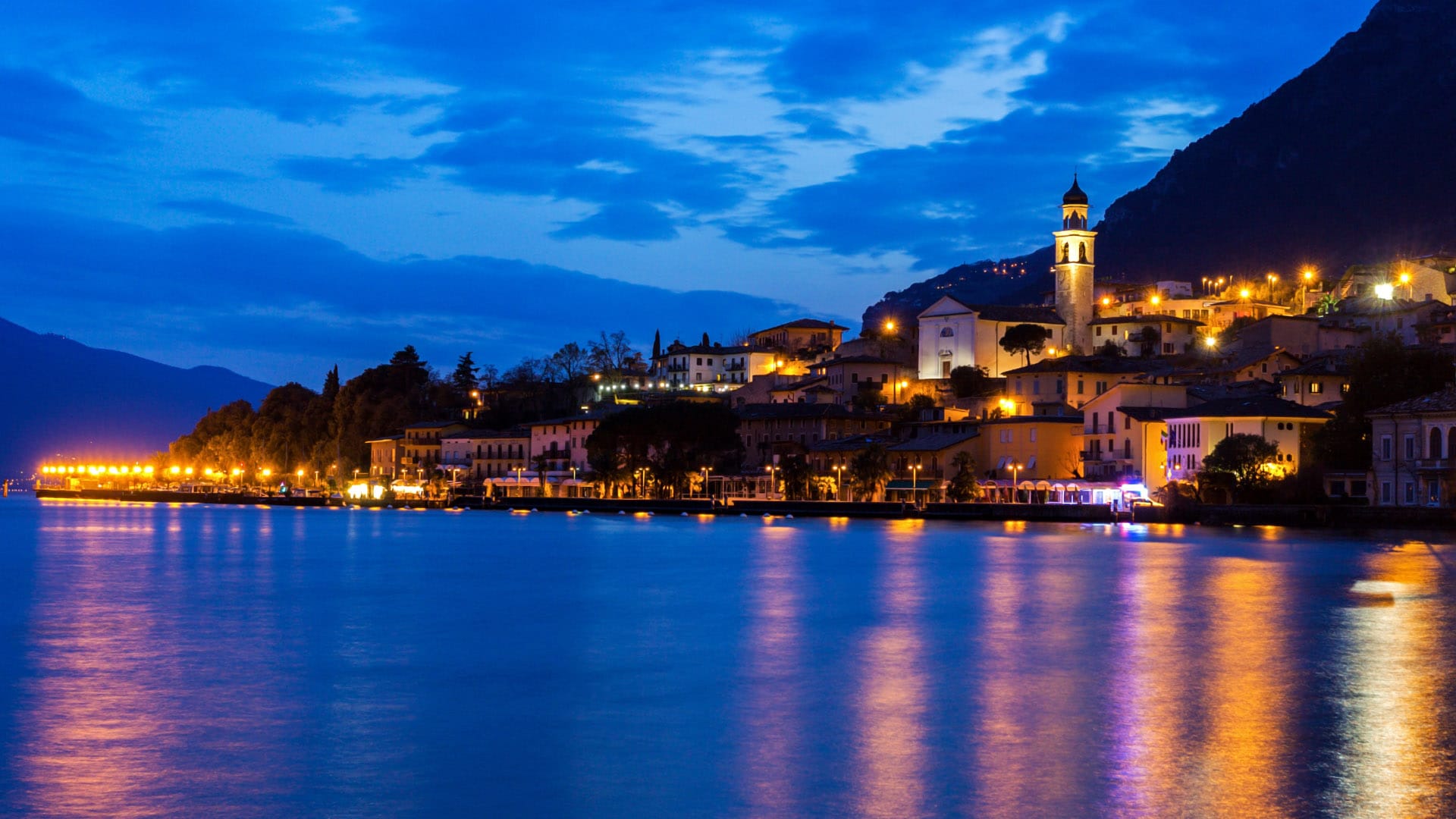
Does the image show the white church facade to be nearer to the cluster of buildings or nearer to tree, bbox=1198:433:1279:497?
the cluster of buildings

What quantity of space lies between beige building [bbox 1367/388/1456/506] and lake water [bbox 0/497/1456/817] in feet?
61.0

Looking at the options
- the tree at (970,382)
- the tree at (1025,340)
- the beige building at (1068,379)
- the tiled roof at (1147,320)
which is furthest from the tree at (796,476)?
the tiled roof at (1147,320)

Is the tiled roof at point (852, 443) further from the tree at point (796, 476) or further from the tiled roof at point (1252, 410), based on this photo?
the tiled roof at point (1252, 410)

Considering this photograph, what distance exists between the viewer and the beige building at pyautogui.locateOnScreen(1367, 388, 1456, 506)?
55.2 m

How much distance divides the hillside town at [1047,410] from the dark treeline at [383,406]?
2.80 ft

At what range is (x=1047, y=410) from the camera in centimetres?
7938

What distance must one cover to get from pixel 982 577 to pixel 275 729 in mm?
23155

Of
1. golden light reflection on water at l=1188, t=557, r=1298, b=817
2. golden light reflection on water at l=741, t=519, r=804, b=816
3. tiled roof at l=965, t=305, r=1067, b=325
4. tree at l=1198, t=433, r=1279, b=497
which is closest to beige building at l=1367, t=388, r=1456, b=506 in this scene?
tree at l=1198, t=433, r=1279, b=497

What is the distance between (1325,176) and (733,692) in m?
153

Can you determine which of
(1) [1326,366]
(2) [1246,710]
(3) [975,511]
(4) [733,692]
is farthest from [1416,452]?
(4) [733,692]

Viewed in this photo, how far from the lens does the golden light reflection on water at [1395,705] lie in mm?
12016

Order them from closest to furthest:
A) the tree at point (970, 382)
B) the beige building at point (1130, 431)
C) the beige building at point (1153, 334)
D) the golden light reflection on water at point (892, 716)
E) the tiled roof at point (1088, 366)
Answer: the golden light reflection on water at point (892, 716) → the beige building at point (1130, 431) → the tiled roof at point (1088, 366) → the tree at point (970, 382) → the beige building at point (1153, 334)

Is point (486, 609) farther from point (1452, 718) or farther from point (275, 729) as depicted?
point (1452, 718)

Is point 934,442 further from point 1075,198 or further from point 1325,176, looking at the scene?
point 1325,176
